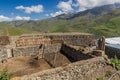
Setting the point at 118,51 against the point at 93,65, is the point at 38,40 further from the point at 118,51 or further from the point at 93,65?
the point at 93,65

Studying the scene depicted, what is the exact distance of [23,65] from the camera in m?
23.5

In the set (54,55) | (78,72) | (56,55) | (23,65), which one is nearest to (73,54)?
(56,55)

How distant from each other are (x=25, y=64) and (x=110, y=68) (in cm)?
1017

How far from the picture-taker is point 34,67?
2212cm

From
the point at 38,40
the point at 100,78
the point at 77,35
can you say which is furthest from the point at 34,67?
the point at 77,35

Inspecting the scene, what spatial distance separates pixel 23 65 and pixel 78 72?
31.8ft

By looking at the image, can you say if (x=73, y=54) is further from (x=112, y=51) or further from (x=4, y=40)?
(x=4, y=40)

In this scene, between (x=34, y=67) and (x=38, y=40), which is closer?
(x=34, y=67)

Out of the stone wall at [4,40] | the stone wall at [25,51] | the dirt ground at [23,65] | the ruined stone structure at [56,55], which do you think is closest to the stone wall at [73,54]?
the ruined stone structure at [56,55]

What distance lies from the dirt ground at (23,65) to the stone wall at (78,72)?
6342 mm

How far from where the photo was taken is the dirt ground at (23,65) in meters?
21.2

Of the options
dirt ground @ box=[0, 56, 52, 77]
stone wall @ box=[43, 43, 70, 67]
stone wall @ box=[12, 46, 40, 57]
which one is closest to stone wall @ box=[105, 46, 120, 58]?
stone wall @ box=[43, 43, 70, 67]

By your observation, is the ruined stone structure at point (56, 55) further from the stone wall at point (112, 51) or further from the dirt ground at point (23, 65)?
the stone wall at point (112, 51)

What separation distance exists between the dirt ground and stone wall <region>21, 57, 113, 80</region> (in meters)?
6.34
